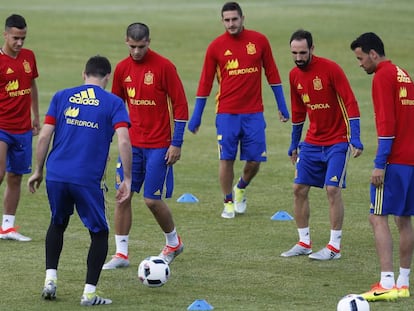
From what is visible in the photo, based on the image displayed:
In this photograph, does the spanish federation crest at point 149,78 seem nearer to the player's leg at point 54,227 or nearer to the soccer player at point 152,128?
the soccer player at point 152,128

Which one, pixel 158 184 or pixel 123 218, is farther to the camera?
pixel 123 218

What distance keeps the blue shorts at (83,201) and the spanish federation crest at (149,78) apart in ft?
6.42

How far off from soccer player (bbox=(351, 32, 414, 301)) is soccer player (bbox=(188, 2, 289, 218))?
4.27 m

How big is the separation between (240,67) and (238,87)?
266 mm

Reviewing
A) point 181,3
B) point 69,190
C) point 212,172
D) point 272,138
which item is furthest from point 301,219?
point 181,3

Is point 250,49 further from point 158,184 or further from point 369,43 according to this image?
point 369,43

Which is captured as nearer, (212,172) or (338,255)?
(338,255)

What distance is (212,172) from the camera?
1838cm

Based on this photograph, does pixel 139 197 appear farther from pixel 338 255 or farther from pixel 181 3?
pixel 181 3

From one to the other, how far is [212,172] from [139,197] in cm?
236

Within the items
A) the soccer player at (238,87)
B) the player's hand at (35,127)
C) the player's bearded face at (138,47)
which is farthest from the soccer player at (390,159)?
the player's hand at (35,127)

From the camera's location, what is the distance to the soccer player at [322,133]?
12227 mm

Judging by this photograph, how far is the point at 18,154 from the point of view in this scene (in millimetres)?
13234

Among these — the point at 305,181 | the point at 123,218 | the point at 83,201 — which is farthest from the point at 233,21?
the point at 83,201
